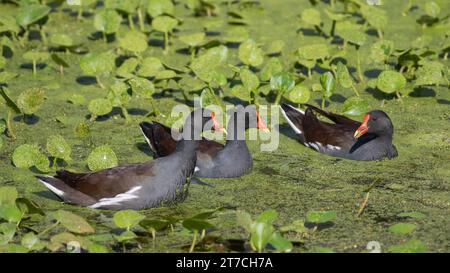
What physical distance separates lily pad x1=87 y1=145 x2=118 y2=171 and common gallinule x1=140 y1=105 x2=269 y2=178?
46 centimetres

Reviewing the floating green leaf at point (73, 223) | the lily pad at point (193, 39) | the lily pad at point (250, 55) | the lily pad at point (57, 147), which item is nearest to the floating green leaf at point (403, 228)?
the floating green leaf at point (73, 223)

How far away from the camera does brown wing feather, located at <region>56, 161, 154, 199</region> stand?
595cm

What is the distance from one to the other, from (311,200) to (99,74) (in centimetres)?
306

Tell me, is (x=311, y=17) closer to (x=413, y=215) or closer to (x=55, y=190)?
(x=413, y=215)

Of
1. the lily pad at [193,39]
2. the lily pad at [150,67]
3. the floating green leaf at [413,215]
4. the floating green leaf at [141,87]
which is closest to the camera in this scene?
the floating green leaf at [413,215]

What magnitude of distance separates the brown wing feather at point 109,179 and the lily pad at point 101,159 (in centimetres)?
31

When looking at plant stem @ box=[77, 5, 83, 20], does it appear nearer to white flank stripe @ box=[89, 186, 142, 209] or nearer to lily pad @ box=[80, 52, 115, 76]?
lily pad @ box=[80, 52, 115, 76]

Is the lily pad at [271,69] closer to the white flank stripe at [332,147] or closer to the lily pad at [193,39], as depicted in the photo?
the lily pad at [193,39]

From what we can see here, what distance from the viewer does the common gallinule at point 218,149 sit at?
21.8 ft

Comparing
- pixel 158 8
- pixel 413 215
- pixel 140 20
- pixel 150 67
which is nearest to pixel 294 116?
pixel 150 67

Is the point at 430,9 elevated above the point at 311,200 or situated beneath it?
elevated above

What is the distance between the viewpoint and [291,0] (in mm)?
10539

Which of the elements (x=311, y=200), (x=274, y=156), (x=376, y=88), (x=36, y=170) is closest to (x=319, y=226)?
(x=311, y=200)
